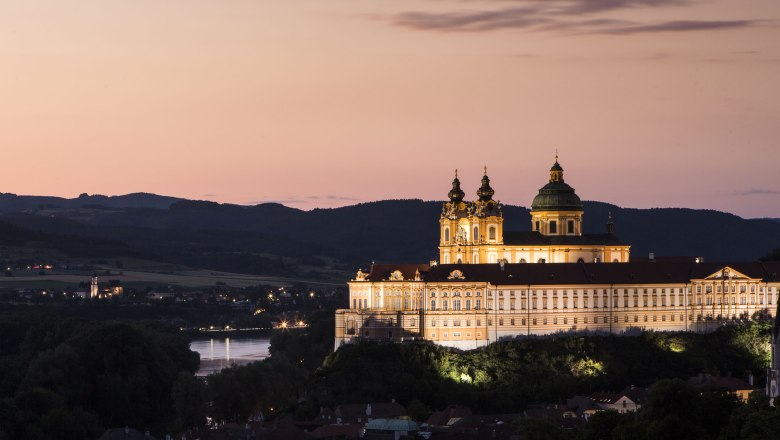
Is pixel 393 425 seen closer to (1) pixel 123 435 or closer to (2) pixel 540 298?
(1) pixel 123 435

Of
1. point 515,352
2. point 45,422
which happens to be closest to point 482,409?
point 515,352

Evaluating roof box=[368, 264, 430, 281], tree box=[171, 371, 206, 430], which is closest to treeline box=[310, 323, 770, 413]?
roof box=[368, 264, 430, 281]

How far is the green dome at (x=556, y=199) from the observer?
15325 centimetres

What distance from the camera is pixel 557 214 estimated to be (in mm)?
153000

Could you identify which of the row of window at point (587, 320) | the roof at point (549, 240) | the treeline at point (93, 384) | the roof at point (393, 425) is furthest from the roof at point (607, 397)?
the treeline at point (93, 384)

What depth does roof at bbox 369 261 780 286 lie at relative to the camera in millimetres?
139375

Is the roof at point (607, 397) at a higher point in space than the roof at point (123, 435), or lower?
higher

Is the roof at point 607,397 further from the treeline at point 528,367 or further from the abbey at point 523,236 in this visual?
the abbey at point 523,236

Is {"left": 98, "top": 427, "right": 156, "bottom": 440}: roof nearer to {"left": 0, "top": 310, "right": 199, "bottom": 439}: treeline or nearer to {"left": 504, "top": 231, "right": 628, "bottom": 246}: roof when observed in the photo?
{"left": 0, "top": 310, "right": 199, "bottom": 439}: treeline

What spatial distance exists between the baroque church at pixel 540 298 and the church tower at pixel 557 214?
579 centimetres

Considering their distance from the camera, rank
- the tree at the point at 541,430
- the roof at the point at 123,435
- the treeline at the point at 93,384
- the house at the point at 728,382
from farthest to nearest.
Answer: the treeline at the point at 93,384, the house at the point at 728,382, the roof at the point at 123,435, the tree at the point at 541,430

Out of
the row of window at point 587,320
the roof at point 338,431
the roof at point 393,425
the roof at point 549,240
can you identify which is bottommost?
the roof at point 338,431

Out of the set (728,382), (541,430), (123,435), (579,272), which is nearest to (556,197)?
(579,272)

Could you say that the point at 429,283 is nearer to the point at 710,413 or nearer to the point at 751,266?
the point at 751,266
